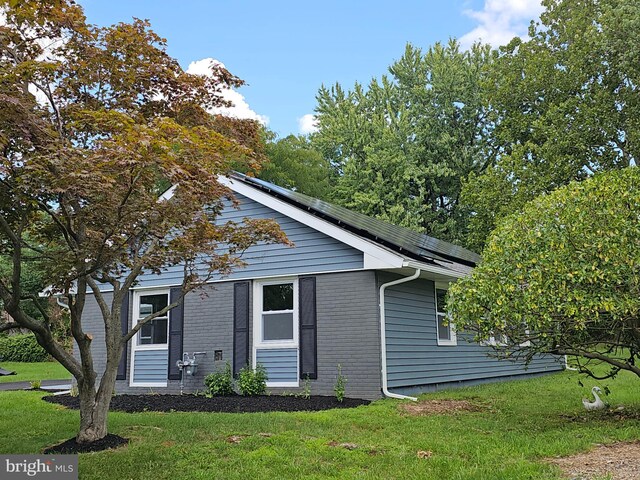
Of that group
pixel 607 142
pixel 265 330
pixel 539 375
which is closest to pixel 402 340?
pixel 265 330

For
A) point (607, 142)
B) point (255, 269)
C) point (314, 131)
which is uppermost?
point (314, 131)

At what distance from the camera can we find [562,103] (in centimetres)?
2519

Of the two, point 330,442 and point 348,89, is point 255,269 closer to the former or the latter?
point 330,442

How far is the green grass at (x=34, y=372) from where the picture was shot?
804 inches

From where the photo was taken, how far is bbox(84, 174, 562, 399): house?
37.0ft

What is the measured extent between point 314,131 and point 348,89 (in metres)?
4.10

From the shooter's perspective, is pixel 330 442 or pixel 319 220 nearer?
pixel 330 442

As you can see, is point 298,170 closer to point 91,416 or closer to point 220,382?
point 220,382

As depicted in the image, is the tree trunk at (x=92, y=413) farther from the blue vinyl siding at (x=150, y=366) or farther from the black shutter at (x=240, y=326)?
the blue vinyl siding at (x=150, y=366)

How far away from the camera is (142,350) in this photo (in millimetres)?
13930

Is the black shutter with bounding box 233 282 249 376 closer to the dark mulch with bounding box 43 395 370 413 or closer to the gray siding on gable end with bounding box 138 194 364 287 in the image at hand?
the gray siding on gable end with bounding box 138 194 364 287

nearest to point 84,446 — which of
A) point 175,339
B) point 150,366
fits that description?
point 175,339

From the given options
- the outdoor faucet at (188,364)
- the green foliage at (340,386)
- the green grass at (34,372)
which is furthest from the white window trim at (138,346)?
the green grass at (34,372)

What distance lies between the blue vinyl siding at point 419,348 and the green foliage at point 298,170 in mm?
17866
